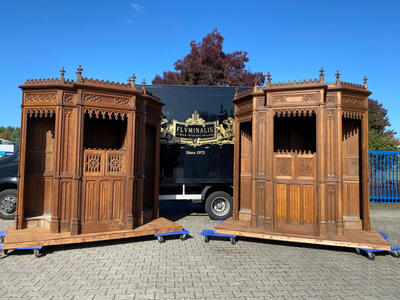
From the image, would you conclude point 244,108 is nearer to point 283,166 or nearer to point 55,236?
point 283,166

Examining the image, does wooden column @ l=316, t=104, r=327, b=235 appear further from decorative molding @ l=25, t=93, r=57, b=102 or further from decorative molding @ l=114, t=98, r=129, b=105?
decorative molding @ l=25, t=93, r=57, b=102

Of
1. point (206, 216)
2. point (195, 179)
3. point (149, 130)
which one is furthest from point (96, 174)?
point (206, 216)

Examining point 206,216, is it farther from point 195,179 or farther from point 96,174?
point 96,174

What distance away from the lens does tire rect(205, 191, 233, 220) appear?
7.98 m

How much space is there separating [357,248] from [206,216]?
4.67m

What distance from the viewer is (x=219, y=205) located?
814 cm

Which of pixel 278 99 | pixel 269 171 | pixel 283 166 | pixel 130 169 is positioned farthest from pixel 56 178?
pixel 278 99

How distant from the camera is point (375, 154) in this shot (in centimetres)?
1120

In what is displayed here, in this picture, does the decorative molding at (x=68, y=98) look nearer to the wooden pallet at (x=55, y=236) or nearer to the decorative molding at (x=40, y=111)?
the decorative molding at (x=40, y=111)

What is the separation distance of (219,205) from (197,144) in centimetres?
213

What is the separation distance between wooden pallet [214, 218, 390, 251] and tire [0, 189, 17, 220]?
647 cm

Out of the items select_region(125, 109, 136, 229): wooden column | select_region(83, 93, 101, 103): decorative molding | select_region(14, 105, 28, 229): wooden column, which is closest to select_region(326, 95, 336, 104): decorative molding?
select_region(125, 109, 136, 229): wooden column

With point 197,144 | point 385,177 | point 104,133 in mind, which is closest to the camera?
point 104,133

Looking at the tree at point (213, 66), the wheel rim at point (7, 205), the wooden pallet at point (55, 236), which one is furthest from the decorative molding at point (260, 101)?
the tree at point (213, 66)
